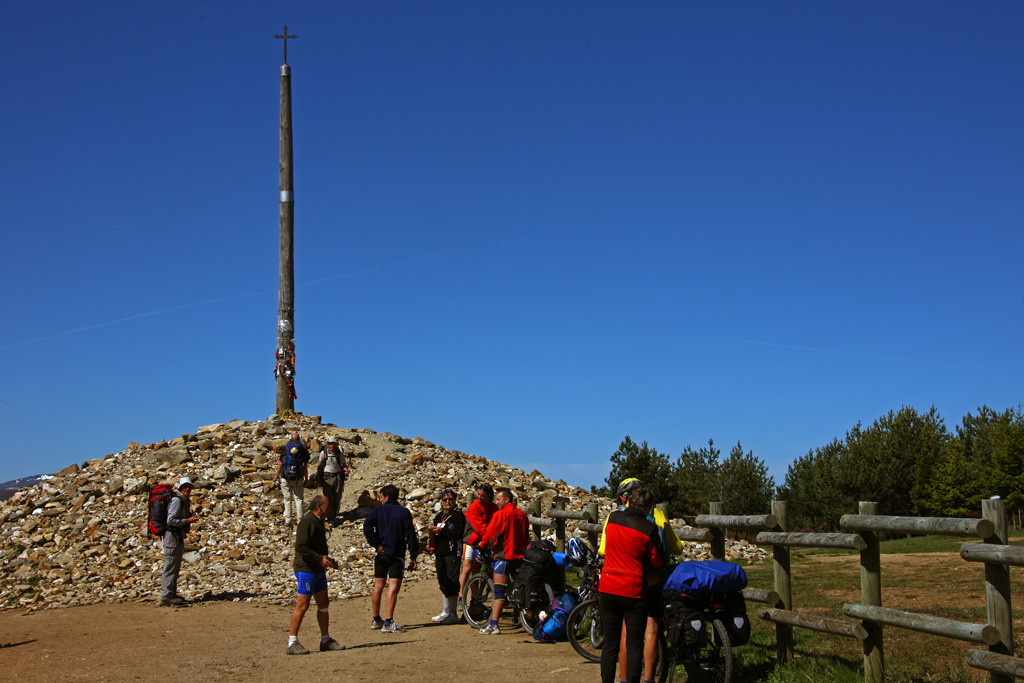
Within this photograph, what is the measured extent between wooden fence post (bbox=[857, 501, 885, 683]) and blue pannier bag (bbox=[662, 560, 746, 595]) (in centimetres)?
106

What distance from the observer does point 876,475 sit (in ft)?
191

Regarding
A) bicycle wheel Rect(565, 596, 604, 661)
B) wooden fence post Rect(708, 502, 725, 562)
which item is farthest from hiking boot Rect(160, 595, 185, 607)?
wooden fence post Rect(708, 502, 725, 562)

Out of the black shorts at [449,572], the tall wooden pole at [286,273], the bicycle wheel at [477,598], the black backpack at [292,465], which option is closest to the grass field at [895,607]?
the bicycle wheel at [477,598]

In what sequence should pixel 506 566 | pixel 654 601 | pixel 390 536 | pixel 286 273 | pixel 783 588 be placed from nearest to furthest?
pixel 654 601
pixel 783 588
pixel 506 566
pixel 390 536
pixel 286 273

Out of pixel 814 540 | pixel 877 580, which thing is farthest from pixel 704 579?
pixel 877 580

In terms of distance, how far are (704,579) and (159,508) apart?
10974mm

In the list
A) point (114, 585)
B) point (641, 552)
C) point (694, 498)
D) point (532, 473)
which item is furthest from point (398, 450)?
point (694, 498)

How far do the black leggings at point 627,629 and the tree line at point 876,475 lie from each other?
4174 centimetres

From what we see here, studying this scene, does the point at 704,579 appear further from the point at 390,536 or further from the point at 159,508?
the point at 159,508

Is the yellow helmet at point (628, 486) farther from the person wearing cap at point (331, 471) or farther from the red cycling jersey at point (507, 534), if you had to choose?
the person wearing cap at point (331, 471)

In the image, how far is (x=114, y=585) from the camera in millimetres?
17266

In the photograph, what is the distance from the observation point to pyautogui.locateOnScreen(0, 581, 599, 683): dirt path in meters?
9.31

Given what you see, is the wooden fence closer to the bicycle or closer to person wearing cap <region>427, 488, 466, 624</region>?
the bicycle

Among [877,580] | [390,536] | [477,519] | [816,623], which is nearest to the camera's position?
[877,580]
